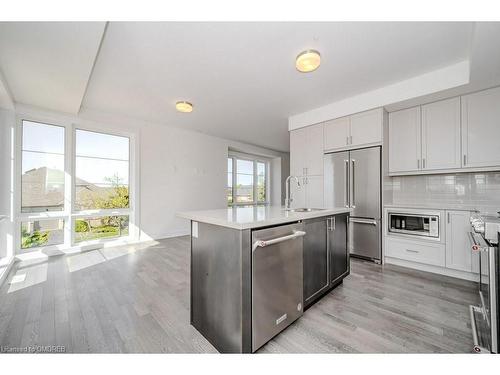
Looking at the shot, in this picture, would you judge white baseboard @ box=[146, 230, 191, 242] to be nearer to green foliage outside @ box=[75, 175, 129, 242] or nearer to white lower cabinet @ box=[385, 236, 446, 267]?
green foliage outside @ box=[75, 175, 129, 242]

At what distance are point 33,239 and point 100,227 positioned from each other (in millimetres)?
941

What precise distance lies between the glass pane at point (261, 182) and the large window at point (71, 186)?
434cm

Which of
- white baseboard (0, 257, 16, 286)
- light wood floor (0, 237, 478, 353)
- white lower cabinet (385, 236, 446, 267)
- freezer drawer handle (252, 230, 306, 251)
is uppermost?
freezer drawer handle (252, 230, 306, 251)

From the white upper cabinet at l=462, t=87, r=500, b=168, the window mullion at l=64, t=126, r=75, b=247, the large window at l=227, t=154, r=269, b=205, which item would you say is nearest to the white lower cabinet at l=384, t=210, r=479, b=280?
the white upper cabinet at l=462, t=87, r=500, b=168

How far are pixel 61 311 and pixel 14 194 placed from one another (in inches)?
102

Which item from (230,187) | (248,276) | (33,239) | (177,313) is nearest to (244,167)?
(230,187)

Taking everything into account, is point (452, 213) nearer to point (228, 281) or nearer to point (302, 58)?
point (302, 58)

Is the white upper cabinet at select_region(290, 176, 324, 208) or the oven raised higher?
the white upper cabinet at select_region(290, 176, 324, 208)

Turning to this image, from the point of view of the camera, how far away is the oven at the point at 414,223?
2.86 meters

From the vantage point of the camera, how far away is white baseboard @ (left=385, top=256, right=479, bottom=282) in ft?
8.63

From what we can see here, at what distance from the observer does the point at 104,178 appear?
4.26 m

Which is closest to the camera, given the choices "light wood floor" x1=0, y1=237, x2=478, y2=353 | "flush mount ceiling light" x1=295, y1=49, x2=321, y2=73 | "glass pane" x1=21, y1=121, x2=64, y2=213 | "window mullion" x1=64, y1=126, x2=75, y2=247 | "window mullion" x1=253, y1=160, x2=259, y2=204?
"light wood floor" x1=0, y1=237, x2=478, y2=353

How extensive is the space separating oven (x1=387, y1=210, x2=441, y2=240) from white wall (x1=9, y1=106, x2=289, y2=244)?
4.29 m
